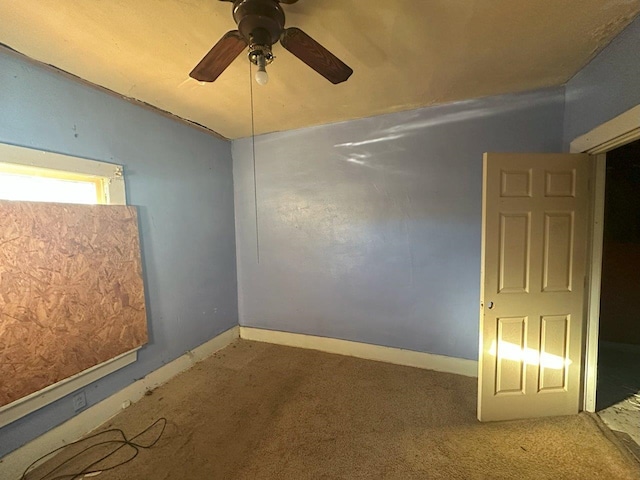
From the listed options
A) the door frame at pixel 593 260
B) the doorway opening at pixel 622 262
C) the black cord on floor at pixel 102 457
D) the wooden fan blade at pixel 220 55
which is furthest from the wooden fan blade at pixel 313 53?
the doorway opening at pixel 622 262

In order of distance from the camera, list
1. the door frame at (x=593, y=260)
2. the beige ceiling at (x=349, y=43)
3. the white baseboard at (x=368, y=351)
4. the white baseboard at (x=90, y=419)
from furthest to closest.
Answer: the white baseboard at (x=368, y=351) → the door frame at (x=593, y=260) → the white baseboard at (x=90, y=419) → the beige ceiling at (x=349, y=43)

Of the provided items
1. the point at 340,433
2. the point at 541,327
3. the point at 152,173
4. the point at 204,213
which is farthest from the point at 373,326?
the point at 152,173

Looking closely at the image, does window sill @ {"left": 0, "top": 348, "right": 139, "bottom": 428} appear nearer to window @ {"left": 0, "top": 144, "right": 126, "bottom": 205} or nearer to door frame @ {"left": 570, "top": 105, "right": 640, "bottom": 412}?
window @ {"left": 0, "top": 144, "right": 126, "bottom": 205}

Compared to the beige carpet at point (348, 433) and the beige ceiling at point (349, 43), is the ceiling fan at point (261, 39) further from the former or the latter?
the beige carpet at point (348, 433)

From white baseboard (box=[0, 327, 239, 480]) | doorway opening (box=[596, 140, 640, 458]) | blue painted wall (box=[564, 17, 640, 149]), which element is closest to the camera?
blue painted wall (box=[564, 17, 640, 149])

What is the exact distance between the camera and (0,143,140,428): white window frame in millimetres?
1528

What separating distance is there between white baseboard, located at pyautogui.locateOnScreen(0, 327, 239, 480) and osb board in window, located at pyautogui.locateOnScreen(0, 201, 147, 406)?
0.34m

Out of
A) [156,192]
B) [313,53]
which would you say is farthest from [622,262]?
[156,192]

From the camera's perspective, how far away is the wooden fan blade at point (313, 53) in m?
1.17

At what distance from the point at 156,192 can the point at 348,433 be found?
8.29ft

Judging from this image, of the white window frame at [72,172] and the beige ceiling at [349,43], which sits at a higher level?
the beige ceiling at [349,43]

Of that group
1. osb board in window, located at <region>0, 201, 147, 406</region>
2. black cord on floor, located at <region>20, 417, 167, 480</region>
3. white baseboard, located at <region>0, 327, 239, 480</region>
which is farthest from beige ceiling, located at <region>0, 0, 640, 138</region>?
black cord on floor, located at <region>20, 417, 167, 480</region>

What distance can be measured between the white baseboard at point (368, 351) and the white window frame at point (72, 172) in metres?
1.43

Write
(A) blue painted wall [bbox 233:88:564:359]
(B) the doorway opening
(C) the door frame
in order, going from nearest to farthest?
(C) the door frame → (A) blue painted wall [bbox 233:88:564:359] → (B) the doorway opening
